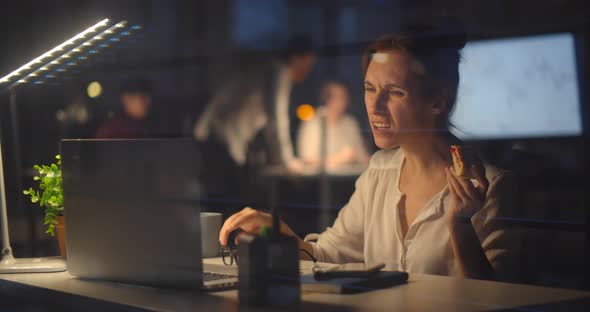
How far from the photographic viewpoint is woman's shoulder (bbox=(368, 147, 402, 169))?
255cm

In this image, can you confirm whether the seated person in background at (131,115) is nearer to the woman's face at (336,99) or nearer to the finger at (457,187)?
the woman's face at (336,99)

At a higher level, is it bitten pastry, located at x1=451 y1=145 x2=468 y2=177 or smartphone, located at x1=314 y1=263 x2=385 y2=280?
bitten pastry, located at x1=451 y1=145 x2=468 y2=177

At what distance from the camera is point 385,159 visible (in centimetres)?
259

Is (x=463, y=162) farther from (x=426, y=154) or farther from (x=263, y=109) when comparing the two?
A: (x=263, y=109)

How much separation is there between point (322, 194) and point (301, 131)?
0.64 metres

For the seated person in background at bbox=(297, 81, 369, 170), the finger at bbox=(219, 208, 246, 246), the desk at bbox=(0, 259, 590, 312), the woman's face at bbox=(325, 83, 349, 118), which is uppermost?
the woman's face at bbox=(325, 83, 349, 118)

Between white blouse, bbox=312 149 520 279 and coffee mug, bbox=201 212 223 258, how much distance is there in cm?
46

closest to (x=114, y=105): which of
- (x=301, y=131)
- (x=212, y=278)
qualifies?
(x=301, y=131)

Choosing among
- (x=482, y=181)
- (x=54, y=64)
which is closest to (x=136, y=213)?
(x=54, y=64)

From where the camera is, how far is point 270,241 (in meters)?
1.39

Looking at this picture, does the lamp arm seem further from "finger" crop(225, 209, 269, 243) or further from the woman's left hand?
the woman's left hand

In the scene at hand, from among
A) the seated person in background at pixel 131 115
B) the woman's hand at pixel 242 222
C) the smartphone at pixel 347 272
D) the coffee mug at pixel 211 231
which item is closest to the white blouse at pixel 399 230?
the woman's hand at pixel 242 222

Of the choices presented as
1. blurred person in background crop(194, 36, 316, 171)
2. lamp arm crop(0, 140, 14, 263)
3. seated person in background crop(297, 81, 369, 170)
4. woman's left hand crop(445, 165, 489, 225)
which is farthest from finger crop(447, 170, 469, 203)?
blurred person in background crop(194, 36, 316, 171)

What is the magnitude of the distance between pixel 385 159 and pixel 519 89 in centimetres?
56
